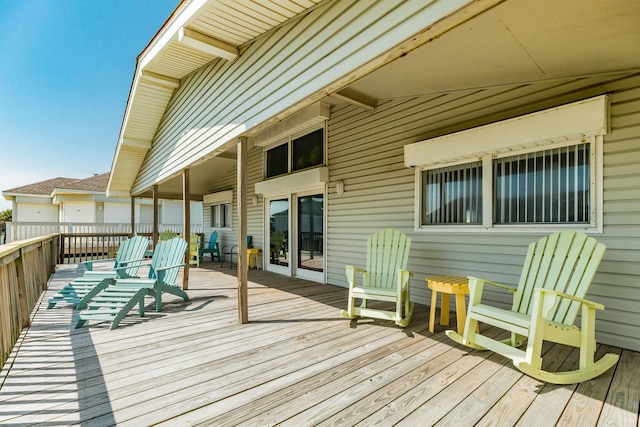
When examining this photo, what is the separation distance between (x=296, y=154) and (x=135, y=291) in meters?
3.94

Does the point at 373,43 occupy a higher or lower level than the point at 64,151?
lower

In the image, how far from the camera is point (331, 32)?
2.32 meters

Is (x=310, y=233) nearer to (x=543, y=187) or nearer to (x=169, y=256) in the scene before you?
(x=169, y=256)

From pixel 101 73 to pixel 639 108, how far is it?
18030 mm

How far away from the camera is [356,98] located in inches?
174

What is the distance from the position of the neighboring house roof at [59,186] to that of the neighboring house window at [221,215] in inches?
A: 306

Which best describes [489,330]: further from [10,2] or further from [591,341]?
[10,2]

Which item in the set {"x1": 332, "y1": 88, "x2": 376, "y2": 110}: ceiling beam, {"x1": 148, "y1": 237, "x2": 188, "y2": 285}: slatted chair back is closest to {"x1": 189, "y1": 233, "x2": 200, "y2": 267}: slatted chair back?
{"x1": 148, "y1": 237, "x2": 188, "y2": 285}: slatted chair back

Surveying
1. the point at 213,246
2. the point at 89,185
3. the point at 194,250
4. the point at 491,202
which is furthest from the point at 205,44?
→ the point at 89,185

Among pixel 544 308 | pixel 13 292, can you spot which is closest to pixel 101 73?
pixel 13 292

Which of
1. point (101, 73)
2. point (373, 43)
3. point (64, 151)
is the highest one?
point (101, 73)

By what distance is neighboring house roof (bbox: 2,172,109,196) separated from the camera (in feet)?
46.3

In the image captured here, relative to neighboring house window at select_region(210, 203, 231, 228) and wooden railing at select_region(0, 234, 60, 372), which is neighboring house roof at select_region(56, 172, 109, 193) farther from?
wooden railing at select_region(0, 234, 60, 372)

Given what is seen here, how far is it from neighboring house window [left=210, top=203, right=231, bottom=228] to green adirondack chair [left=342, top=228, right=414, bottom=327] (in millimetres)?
6204
